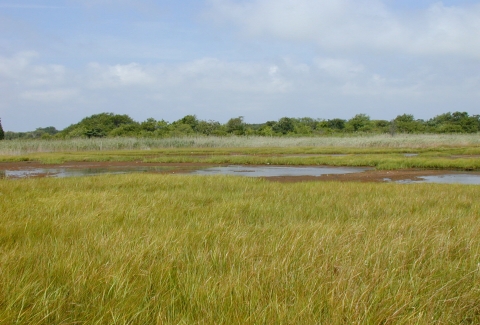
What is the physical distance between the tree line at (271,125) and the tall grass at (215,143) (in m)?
13.4

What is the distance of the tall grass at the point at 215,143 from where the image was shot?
3497 centimetres

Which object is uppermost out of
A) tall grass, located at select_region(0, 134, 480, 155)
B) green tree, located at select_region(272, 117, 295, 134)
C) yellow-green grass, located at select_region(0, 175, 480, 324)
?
green tree, located at select_region(272, 117, 295, 134)

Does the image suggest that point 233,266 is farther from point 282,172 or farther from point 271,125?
point 271,125

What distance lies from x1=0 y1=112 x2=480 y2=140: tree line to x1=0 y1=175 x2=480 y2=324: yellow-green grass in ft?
162

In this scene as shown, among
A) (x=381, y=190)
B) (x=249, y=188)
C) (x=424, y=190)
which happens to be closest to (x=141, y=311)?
(x=249, y=188)

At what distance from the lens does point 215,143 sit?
40.0 metres

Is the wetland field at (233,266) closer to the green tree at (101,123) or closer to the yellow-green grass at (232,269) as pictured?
the yellow-green grass at (232,269)

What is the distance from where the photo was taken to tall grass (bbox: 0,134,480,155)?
34969mm

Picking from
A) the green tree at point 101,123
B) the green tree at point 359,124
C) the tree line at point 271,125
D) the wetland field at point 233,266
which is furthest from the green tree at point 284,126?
the wetland field at point 233,266

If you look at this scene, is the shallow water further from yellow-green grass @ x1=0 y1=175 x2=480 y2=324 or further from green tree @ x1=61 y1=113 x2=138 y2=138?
green tree @ x1=61 y1=113 x2=138 y2=138

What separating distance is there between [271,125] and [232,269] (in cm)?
6775

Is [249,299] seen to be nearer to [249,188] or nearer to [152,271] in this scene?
[152,271]

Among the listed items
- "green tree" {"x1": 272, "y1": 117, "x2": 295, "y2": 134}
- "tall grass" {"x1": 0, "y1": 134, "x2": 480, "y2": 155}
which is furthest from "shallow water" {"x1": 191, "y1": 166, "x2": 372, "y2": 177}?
"green tree" {"x1": 272, "y1": 117, "x2": 295, "y2": 134}

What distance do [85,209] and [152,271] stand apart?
3.05 m
